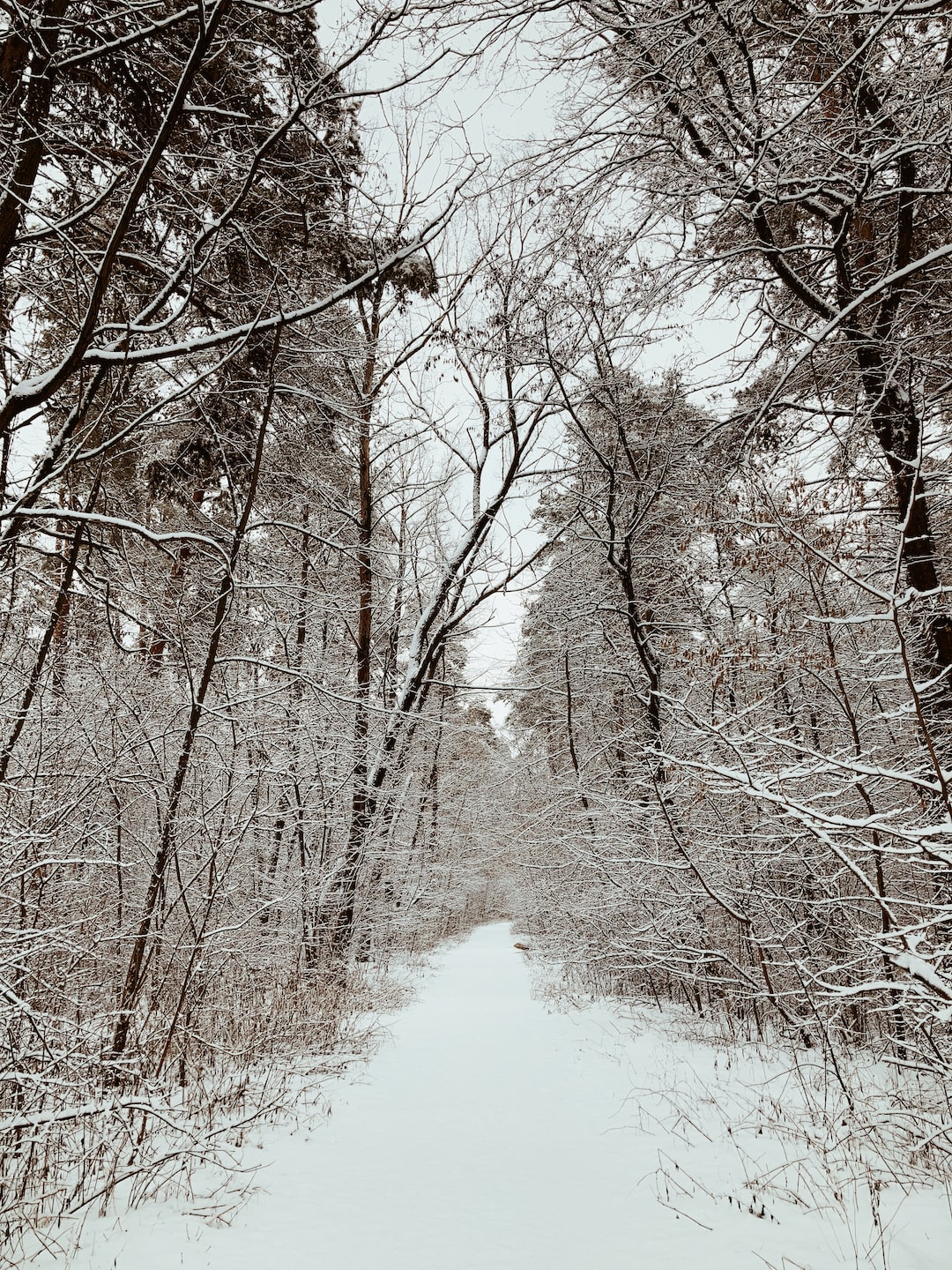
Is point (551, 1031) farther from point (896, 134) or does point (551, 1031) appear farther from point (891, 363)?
point (896, 134)

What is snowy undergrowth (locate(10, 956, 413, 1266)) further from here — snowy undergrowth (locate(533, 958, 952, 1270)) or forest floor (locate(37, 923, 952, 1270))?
snowy undergrowth (locate(533, 958, 952, 1270))

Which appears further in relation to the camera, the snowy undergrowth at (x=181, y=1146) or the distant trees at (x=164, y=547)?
the distant trees at (x=164, y=547)

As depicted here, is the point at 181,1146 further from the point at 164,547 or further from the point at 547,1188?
the point at 164,547

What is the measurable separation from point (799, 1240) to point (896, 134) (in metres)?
5.65

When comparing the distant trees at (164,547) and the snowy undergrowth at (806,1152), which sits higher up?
the distant trees at (164,547)

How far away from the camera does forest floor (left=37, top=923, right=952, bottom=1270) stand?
2523mm

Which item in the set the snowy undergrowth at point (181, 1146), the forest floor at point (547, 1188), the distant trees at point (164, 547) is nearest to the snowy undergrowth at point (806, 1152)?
the forest floor at point (547, 1188)

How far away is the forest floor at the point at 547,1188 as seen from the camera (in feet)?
8.28

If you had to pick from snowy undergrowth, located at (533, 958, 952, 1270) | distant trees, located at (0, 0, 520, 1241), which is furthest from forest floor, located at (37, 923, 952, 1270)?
distant trees, located at (0, 0, 520, 1241)

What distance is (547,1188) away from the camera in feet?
11.0

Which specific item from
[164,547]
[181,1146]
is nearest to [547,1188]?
[181,1146]

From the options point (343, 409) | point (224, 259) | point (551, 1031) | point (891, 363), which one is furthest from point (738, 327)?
point (551, 1031)

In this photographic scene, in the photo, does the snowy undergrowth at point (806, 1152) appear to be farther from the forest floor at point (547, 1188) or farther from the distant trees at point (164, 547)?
the distant trees at point (164, 547)

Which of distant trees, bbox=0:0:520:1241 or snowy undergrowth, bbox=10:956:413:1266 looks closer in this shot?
snowy undergrowth, bbox=10:956:413:1266
